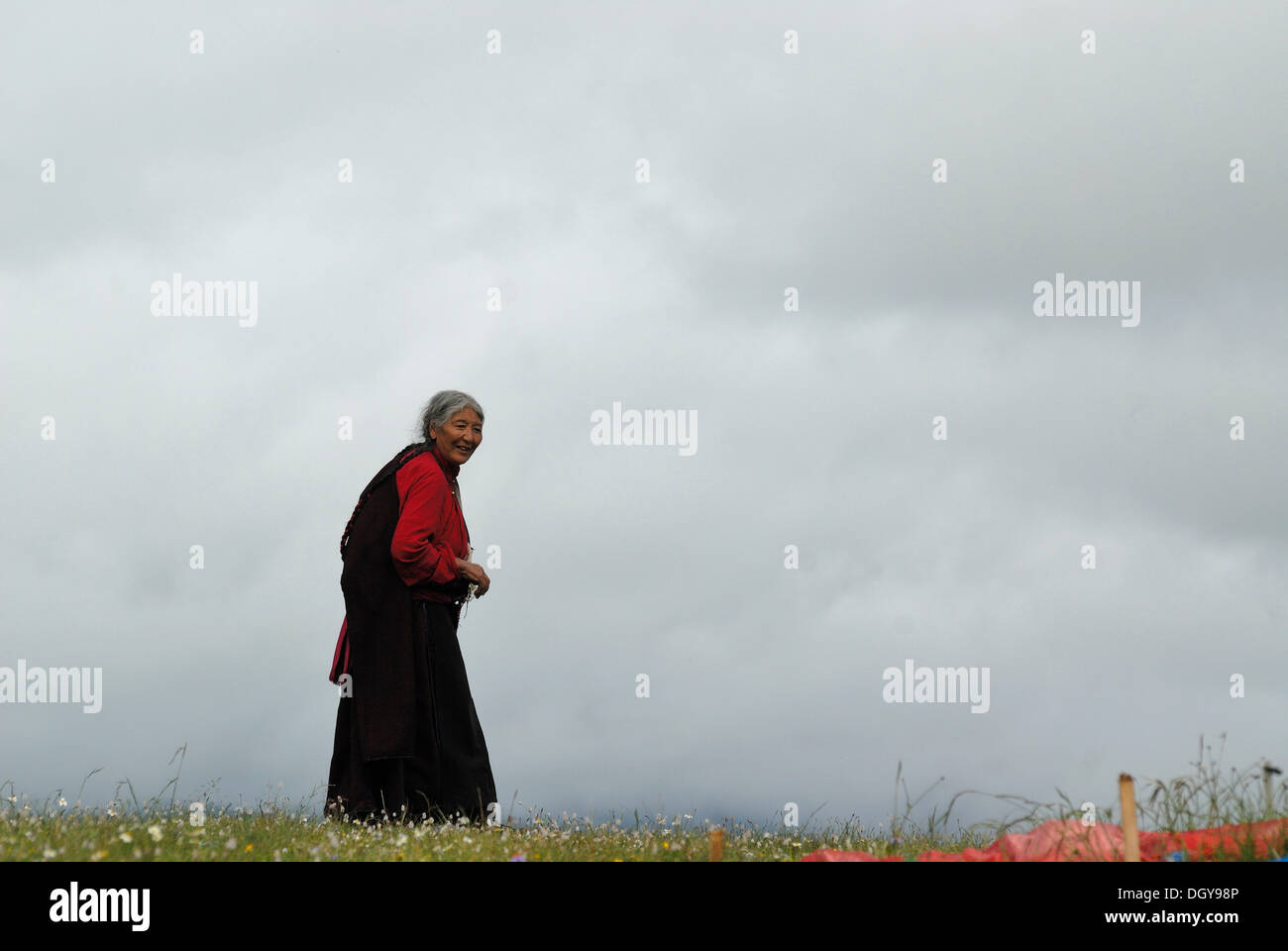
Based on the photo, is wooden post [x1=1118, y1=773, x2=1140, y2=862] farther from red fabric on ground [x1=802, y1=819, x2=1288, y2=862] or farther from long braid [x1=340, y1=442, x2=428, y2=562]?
long braid [x1=340, y1=442, x2=428, y2=562]

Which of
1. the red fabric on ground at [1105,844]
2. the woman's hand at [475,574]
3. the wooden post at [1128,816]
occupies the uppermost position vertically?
the woman's hand at [475,574]

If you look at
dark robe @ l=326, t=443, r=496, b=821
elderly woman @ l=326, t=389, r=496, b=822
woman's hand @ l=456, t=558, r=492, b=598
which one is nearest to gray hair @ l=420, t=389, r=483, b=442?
elderly woman @ l=326, t=389, r=496, b=822

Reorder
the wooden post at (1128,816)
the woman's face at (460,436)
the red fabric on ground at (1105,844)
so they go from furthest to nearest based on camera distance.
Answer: the woman's face at (460,436) → the red fabric on ground at (1105,844) → the wooden post at (1128,816)

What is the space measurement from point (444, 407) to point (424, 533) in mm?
961

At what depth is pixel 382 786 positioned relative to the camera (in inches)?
341

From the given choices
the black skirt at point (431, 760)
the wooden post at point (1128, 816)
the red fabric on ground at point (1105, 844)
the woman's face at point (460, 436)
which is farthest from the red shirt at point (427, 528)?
the wooden post at point (1128, 816)

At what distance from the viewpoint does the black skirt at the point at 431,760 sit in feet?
28.2

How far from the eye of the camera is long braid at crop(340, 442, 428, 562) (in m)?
8.84

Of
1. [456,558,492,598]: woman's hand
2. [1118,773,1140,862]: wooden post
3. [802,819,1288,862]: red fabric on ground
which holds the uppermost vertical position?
[456,558,492,598]: woman's hand

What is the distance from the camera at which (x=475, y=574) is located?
8.83m

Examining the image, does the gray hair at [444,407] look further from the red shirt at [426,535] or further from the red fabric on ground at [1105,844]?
the red fabric on ground at [1105,844]

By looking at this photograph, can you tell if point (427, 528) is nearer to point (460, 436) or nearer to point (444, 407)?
point (460, 436)
